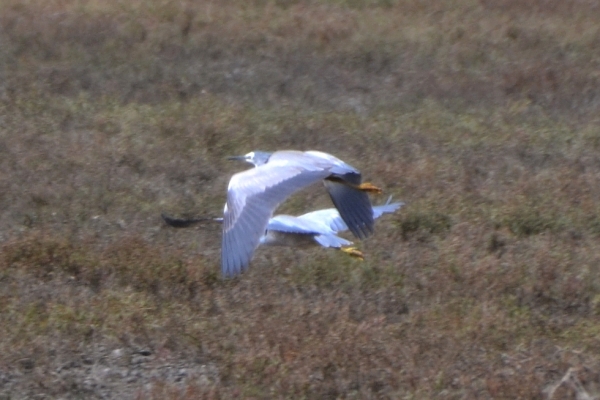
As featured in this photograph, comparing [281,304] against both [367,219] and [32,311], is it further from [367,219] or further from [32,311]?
[32,311]

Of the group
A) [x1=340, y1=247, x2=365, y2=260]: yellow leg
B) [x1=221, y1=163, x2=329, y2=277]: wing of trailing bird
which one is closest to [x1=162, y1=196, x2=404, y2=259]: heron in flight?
[x1=340, y1=247, x2=365, y2=260]: yellow leg

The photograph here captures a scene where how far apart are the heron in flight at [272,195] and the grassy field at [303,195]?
0.33 metres

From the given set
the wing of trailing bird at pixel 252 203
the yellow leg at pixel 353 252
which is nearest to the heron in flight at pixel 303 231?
the yellow leg at pixel 353 252

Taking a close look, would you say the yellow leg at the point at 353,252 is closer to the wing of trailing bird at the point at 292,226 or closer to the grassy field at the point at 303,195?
the grassy field at the point at 303,195

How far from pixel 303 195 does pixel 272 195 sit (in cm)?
235

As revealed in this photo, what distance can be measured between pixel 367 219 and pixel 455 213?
144cm

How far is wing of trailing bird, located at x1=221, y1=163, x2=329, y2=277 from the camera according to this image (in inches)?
193

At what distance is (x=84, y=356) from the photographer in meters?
4.76

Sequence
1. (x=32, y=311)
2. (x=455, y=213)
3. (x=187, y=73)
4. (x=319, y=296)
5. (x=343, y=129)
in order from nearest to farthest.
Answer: (x=32, y=311) < (x=319, y=296) < (x=455, y=213) < (x=343, y=129) < (x=187, y=73)

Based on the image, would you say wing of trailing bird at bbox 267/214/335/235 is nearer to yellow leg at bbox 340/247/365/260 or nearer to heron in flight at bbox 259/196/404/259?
heron in flight at bbox 259/196/404/259

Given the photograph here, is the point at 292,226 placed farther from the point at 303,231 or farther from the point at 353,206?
the point at 353,206

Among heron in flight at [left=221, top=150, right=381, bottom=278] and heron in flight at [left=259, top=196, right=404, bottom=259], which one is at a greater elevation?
heron in flight at [left=221, top=150, right=381, bottom=278]

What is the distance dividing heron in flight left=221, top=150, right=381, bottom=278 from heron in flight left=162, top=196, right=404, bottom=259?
13cm

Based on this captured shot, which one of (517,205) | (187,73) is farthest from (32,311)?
(187,73)
